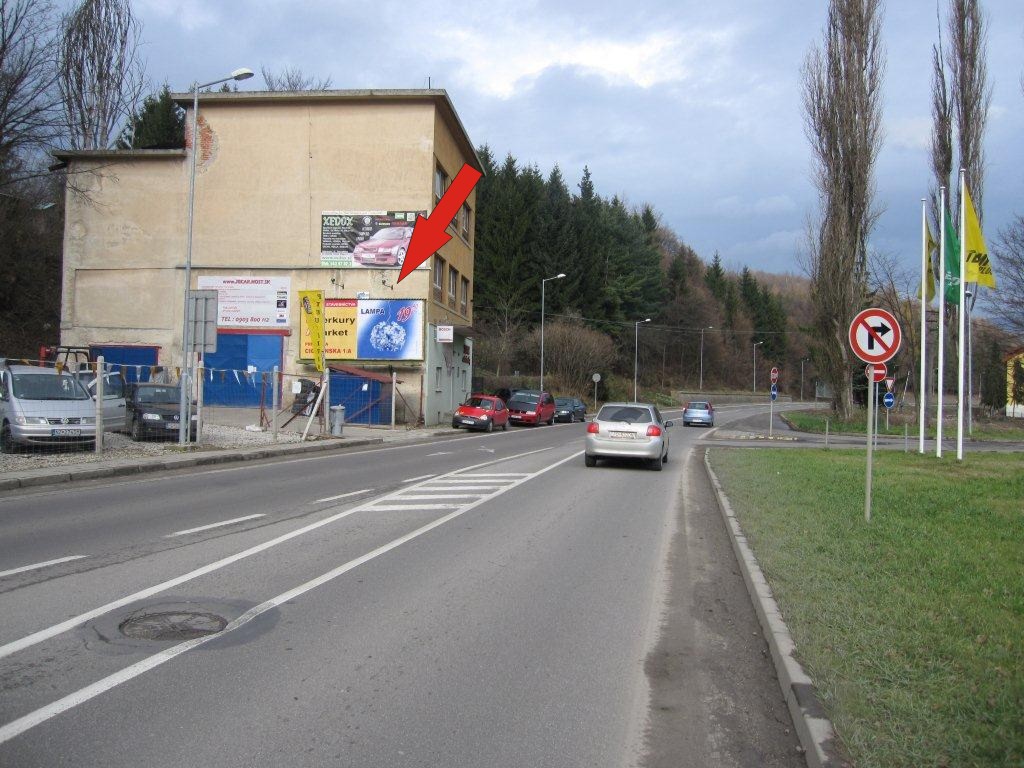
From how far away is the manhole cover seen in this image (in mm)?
5203

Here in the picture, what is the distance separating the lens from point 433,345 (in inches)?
1378

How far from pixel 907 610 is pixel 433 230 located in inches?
1229

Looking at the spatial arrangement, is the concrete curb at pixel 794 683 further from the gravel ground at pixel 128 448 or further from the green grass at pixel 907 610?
the gravel ground at pixel 128 448

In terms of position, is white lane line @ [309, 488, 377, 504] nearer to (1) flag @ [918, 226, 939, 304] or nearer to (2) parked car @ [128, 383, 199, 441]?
(2) parked car @ [128, 383, 199, 441]

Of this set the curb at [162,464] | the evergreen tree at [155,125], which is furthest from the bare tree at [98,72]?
the curb at [162,464]

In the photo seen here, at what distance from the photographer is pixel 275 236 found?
34.8m

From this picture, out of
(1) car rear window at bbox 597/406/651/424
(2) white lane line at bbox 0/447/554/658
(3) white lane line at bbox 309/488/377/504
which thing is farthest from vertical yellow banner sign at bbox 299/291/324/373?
(2) white lane line at bbox 0/447/554/658

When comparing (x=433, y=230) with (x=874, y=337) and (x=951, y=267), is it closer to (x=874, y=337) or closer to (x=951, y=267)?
(x=951, y=267)

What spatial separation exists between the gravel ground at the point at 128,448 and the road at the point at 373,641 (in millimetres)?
4501

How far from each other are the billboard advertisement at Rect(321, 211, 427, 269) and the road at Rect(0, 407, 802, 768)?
2432 cm

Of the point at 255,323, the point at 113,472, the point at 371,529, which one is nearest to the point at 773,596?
the point at 371,529

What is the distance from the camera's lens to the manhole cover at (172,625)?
520 cm

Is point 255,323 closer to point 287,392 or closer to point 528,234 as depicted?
point 287,392

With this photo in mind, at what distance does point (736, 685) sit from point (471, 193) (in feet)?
132
